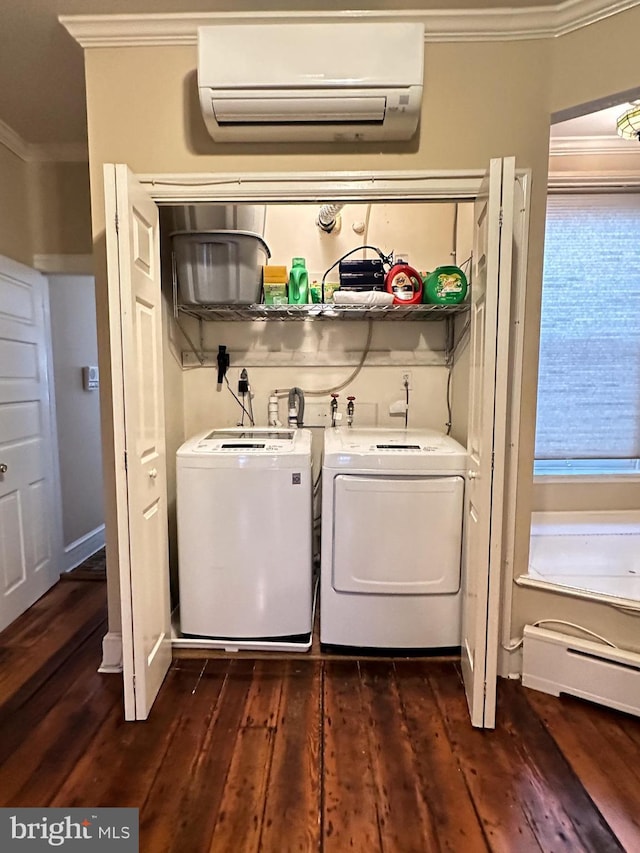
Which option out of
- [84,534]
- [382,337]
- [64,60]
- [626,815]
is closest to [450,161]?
[382,337]

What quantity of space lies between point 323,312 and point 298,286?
0.18m

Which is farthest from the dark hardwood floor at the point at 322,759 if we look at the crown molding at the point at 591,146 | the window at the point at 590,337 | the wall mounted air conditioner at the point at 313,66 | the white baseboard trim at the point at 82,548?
the crown molding at the point at 591,146

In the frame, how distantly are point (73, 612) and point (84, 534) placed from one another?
0.91 meters

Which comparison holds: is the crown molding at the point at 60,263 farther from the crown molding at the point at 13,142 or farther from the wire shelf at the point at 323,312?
the wire shelf at the point at 323,312

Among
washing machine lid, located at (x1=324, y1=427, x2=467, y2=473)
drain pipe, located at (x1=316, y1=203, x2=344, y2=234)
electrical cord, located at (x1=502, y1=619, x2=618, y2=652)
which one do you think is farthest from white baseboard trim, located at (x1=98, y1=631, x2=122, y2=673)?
drain pipe, located at (x1=316, y1=203, x2=344, y2=234)

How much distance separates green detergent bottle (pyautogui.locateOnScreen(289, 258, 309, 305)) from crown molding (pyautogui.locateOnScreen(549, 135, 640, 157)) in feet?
5.16

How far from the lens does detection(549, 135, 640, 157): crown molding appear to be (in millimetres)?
2592

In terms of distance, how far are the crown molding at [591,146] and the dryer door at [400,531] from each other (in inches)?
78.7

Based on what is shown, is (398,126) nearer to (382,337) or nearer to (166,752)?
(382,337)

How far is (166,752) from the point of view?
1.56m

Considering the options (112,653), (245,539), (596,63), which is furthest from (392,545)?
(596,63)

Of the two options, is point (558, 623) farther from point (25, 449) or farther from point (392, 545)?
point (25, 449)

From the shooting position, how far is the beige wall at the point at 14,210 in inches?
97.4

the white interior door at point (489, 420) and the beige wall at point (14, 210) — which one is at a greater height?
the beige wall at point (14, 210)
